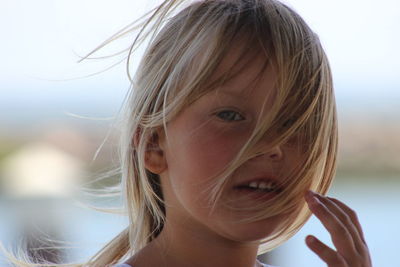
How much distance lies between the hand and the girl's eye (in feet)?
0.47

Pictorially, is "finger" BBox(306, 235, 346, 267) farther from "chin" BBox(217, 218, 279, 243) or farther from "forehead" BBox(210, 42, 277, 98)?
"forehead" BBox(210, 42, 277, 98)

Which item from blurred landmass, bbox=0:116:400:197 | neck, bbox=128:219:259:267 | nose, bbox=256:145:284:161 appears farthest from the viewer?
blurred landmass, bbox=0:116:400:197

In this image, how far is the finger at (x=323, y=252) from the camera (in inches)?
37.2

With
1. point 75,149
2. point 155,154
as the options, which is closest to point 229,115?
point 155,154

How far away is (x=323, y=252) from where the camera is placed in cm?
95

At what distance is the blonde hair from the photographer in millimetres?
960

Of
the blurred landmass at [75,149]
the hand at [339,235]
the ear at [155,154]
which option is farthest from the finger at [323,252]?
the blurred landmass at [75,149]

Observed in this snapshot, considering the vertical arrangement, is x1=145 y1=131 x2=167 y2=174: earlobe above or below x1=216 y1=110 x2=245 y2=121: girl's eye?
below

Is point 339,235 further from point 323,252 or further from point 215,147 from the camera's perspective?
point 215,147

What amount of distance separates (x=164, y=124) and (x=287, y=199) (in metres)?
0.20

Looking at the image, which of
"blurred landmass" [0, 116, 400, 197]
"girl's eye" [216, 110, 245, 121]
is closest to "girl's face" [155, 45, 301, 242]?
"girl's eye" [216, 110, 245, 121]

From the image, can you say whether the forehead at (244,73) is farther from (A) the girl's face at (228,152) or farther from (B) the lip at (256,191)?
(B) the lip at (256,191)

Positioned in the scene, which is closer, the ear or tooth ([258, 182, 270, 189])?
tooth ([258, 182, 270, 189])

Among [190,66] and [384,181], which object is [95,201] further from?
[384,181]
